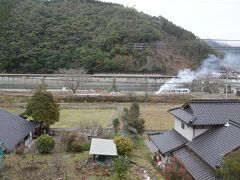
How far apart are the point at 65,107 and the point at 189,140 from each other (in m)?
21.4

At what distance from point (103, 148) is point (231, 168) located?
306 inches

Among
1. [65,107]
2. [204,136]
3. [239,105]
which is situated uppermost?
[239,105]

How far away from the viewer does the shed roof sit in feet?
48.6

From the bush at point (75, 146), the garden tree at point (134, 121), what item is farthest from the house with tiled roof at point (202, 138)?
the bush at point (75, 146)

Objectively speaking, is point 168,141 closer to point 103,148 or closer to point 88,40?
point 103,148

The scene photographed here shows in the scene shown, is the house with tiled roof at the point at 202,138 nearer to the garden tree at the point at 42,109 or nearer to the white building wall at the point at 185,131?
the white building wall at the point at 185,131

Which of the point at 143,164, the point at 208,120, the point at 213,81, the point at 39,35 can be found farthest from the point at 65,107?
the point at 39,35

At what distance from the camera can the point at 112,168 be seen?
13.7m

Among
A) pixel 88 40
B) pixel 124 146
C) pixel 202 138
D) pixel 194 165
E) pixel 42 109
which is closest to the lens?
pixel 194 165

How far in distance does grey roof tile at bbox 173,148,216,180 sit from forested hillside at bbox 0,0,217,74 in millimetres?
58496

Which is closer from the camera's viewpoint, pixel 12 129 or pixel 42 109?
pixel 12 129

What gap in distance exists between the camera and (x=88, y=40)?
8225cm

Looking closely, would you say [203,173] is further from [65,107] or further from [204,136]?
[65,107]

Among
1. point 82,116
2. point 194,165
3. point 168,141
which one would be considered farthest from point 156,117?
point 194,165
